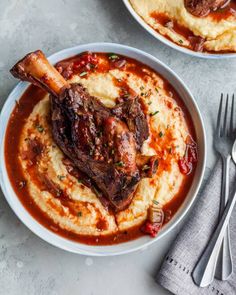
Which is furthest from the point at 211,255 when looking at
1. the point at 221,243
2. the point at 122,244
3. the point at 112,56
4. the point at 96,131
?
the point at 112,56

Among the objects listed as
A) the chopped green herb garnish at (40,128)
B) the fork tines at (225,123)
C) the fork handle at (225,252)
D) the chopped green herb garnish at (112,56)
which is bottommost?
the fork handle at (225,252)

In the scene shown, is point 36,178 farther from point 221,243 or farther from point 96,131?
point 221,243

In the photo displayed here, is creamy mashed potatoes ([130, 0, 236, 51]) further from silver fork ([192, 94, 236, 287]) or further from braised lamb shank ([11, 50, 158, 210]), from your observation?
braised lamb shank ([11, 50, 158, 210])

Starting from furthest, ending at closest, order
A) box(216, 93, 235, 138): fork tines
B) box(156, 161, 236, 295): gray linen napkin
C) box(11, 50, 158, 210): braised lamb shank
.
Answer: box(216, 93, 235, 138): fork tines, box(156, 161, 236, 295): gray linen napkin, box(11, 50, 158, 210): braised lamb shank

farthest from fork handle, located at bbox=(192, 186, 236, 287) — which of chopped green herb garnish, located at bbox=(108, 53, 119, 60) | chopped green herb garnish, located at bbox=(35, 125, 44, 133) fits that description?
chopped green herb garnish, located at bbox=(35, 125, 44, 133)

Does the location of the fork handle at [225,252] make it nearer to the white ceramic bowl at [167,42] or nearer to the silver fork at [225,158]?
the silver fork at [225,158]

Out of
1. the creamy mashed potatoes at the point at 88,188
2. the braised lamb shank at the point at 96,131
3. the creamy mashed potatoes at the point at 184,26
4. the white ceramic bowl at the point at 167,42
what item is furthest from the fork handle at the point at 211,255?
the creamy mashed potatoes at the point at 184,26
